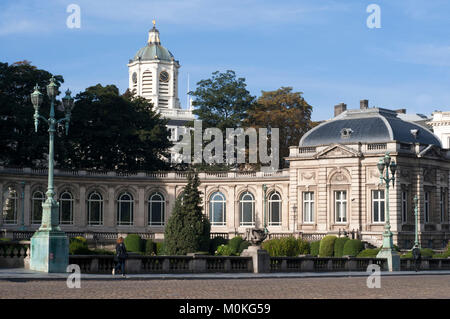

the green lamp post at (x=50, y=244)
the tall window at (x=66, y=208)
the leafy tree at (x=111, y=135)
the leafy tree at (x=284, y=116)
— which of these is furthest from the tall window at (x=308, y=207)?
the green lamp post at (x=50, y=244)

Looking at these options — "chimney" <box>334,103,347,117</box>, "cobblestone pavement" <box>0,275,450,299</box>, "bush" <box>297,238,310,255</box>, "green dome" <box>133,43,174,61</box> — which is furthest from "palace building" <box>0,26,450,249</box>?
"green dome" <box>133,43,174,61</box>

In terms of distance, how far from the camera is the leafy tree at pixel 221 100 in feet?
293

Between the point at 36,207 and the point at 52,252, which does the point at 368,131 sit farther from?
the point at 52,252

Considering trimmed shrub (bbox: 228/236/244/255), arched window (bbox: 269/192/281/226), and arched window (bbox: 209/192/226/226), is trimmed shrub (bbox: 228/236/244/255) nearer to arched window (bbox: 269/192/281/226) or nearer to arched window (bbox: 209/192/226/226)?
arched window (bbox: 269/192/281/226)

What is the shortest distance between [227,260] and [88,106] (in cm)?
4533

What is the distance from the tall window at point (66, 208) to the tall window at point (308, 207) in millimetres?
21354

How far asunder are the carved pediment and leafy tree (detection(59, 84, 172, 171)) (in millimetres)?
18859

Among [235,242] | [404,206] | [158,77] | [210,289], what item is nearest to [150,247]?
[235,242]

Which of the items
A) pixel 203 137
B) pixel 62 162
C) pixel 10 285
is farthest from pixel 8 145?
pixel 10 285

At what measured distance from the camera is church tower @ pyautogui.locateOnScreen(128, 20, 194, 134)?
14312cm

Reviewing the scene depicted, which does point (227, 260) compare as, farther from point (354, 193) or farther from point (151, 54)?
point (151, 54)

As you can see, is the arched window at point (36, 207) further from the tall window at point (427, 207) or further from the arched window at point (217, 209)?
the tall window at point (427, 207)

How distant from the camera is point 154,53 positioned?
14312 cm

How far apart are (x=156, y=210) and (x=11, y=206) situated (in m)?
14.7
